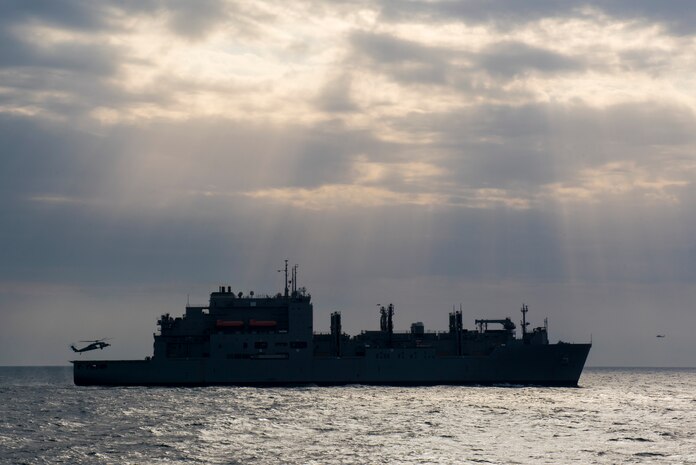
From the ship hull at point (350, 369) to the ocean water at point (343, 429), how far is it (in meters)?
9.73

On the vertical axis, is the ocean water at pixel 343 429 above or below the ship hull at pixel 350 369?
below

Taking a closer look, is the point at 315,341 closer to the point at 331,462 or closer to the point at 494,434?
the point at 494,434

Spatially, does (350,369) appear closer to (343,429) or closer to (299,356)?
(299,356)

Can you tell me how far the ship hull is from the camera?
257 ft

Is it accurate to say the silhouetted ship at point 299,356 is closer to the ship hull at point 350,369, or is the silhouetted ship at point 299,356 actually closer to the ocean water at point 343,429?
the ship hull at point 350,369

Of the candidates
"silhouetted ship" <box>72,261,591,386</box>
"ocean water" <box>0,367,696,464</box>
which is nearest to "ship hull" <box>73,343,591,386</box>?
"silhouetted ship" <box>72,261,591,386</box>

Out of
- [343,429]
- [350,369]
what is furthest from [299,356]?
[343,429]

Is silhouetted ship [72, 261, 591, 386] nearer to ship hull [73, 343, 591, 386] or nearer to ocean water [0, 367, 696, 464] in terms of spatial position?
ship hull [73, 343, 591, 386]

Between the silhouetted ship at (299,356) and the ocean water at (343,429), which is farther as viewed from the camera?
the silhouetted ship at (299,356)

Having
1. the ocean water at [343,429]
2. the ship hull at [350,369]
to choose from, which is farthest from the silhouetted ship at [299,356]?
the ocean water at [343,429]

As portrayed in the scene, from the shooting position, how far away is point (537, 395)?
68500 millimetres

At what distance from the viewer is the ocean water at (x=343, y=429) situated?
3554cm

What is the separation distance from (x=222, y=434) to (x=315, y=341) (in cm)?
4036

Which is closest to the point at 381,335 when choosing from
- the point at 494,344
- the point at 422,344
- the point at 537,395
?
the point at 422,344
